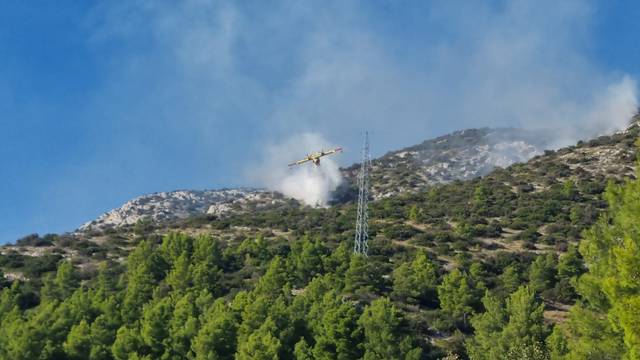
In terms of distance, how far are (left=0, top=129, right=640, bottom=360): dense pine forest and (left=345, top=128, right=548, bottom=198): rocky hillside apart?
4307 cm

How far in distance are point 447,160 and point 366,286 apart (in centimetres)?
11117

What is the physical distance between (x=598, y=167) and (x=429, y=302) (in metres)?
54.7

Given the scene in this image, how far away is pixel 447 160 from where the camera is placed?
559 feet

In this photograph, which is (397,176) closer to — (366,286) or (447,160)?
(447,160)

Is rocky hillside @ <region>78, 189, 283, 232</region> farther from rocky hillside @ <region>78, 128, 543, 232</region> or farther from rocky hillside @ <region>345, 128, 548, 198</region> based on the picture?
rocky hillside @ <region>345, 128, 548, 198</region>

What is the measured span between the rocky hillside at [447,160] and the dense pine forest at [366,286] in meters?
43.1

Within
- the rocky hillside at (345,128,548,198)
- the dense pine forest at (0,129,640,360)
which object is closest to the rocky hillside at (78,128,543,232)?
the rocky hillside at (345,128,548,198)

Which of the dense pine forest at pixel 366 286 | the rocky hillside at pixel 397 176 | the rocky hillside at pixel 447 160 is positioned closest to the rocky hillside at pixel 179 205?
→ the rocky hillside at pixel 397 176

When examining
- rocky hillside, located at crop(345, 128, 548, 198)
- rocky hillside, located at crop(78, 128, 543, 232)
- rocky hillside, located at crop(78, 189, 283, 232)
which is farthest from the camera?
rocky hillside, located at crop(345, 128, 548, 198)

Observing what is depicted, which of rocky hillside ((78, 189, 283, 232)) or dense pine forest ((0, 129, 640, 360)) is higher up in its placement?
rocky hillside ((78, 189, 283, 232))

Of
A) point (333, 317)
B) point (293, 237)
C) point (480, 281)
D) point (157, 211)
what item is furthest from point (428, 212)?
point (157, 211)

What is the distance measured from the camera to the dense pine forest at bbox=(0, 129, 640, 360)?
2980cm

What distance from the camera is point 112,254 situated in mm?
81812

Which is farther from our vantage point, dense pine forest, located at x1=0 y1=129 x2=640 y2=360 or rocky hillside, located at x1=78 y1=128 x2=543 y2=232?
rocky hillside, located at x1=78 y1=128 x2=543 y2=232
